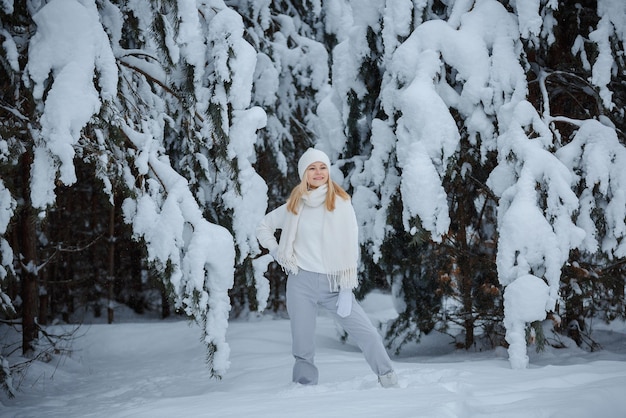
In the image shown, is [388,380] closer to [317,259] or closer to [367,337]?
[367,337]

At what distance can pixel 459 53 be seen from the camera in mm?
4180

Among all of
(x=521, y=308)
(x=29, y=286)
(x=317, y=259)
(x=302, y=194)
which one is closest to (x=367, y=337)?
(x=317, y=259)

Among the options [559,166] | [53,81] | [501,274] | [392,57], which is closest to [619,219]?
[559,166]

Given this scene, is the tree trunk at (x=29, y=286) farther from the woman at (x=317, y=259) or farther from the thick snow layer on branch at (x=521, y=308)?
the thick snow layer on branch at (x=521, y=308)

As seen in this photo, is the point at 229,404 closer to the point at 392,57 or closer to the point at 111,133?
the point at 111,133

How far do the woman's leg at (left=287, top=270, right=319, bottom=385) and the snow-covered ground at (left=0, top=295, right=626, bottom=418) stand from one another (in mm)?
109

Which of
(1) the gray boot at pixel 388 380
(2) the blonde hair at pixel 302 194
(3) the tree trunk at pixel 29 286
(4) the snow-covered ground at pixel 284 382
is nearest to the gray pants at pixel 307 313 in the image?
(4) the snow-covered ground at pixel 284 382

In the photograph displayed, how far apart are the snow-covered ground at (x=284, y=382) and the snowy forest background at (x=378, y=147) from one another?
1.28ft

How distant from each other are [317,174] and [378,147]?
130cm

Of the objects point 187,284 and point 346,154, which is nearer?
point 187,284

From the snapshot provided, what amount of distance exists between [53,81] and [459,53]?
287cm

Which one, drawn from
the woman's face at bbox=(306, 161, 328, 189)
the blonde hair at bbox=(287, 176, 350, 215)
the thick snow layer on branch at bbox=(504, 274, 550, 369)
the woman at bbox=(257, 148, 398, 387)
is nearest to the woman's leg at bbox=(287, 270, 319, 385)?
the woman at bbox=(257, 148, 398, 387)

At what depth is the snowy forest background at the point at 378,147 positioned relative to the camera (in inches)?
119

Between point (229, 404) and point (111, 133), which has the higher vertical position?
point (111, 133)
